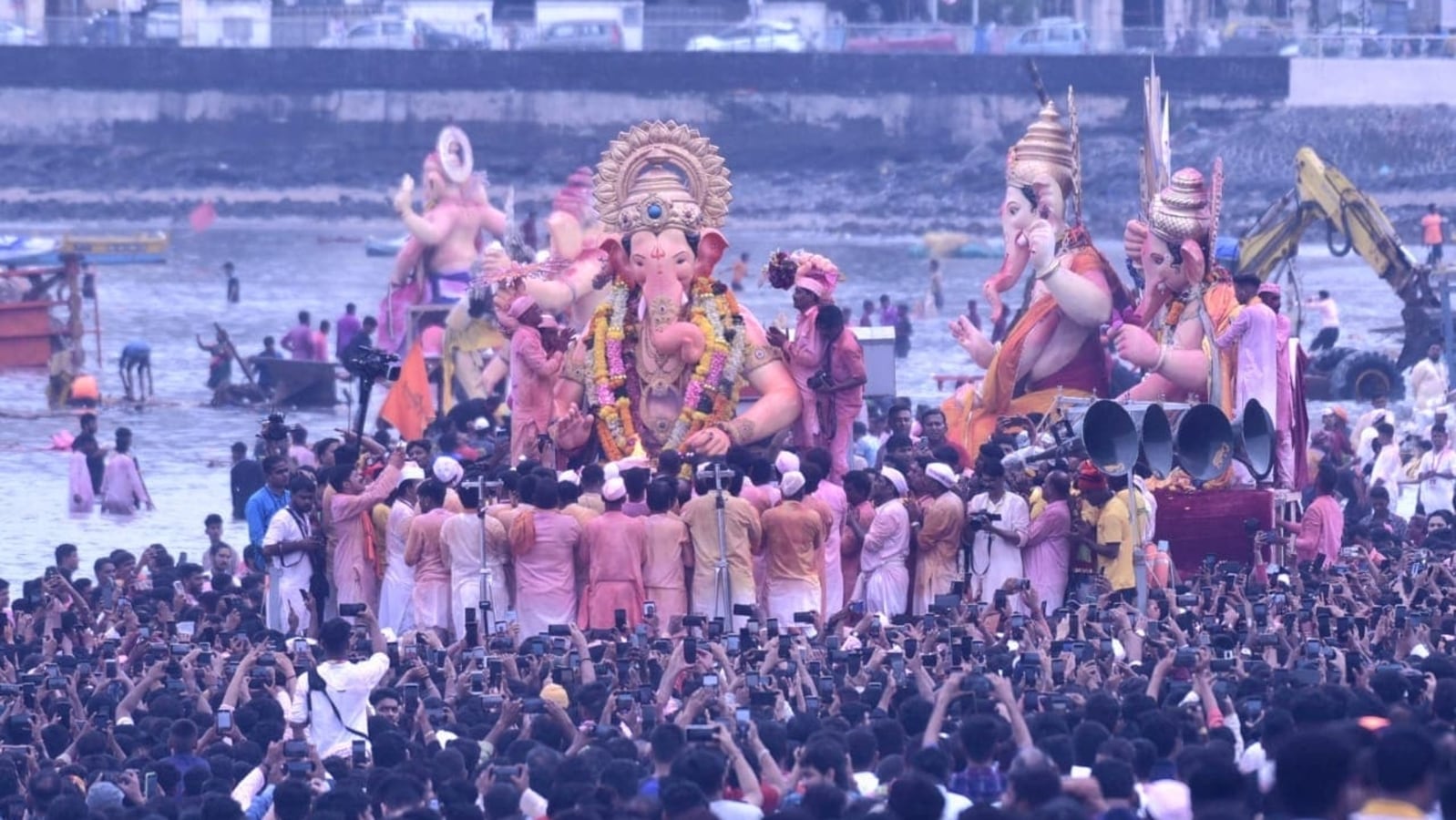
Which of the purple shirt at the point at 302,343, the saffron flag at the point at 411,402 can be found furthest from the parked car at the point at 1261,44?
the saffron flag at the point at 411,402

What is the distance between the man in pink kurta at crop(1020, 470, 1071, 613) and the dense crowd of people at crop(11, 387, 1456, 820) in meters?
0.02

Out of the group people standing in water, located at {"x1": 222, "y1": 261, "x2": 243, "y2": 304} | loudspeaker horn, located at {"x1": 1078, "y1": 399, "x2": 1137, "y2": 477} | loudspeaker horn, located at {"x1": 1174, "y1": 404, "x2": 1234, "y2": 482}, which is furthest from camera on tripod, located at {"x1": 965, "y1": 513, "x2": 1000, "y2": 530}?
people standing in water, located at {"x1": 222, "y1": 261, "x2": 243, "y2": 304}

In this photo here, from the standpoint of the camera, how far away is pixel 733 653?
11289mm

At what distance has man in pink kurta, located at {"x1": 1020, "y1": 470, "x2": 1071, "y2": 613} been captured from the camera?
13.7 metres

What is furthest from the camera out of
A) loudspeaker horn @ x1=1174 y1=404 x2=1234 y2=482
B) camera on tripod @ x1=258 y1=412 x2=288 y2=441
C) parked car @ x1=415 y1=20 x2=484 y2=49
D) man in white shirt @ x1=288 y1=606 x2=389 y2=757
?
parked car @ x1=415 y1=20 x2=484 y2=49

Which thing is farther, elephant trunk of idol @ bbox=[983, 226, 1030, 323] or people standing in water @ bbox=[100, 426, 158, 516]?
people standing in water @ bbox=[100, 426, 158, 516]

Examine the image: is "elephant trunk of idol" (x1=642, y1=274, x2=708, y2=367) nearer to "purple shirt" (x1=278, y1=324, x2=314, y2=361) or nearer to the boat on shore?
"purple shirt" (x1=278, y1=324, x2=314, y2=361)

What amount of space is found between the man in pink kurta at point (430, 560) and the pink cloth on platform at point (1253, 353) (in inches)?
179

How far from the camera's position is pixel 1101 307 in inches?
651

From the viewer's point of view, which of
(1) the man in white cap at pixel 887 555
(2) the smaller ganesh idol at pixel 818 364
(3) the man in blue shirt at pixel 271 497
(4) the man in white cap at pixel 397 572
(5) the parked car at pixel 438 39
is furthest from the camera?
(5) the parked car at pixel 438 39

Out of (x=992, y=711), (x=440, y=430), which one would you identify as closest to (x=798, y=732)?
(x=992, y=711)

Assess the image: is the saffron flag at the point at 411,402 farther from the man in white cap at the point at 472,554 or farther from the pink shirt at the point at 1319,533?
the pink shirt at the point at 1319,533

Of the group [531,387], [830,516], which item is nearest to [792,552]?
[830,516]

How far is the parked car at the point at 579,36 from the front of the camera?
188ft
